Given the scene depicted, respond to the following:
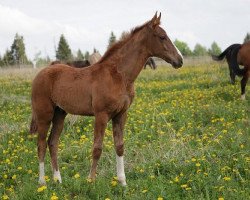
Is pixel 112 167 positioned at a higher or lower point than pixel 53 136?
lower

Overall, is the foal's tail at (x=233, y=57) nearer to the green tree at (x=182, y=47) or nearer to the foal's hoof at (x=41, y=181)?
the foal's hoof at (x=41, y=181)

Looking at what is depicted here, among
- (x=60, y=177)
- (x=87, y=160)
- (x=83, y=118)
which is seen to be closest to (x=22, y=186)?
(x=60, y=177)

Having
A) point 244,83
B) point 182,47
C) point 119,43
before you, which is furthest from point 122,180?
point 182,47

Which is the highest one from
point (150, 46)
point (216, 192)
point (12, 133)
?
point (150, 46)

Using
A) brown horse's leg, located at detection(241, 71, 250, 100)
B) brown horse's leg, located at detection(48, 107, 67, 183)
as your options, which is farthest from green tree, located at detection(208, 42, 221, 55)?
brown horse's leg, located at detection(48, 107, 67, 183)

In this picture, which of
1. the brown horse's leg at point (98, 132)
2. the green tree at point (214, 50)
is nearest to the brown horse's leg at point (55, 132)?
the brown horse's leg at point (98, 132)

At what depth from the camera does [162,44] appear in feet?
17.0

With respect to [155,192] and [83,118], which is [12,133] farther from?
[155,192]

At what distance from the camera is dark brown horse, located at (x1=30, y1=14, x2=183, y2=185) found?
5.10 meters

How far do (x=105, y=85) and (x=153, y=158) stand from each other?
170 cm

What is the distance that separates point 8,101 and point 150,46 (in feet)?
30.4

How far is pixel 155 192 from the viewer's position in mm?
4883

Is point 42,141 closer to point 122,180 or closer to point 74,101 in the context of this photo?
point 74,101

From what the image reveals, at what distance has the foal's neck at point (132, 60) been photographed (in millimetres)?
5273
